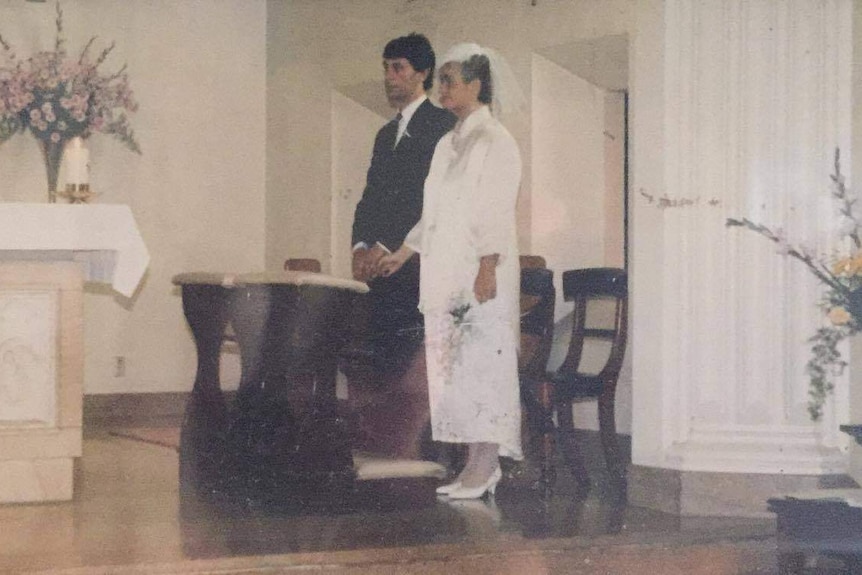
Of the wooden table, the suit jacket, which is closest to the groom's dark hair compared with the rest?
the suit jacket

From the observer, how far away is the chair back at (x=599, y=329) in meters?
4.93

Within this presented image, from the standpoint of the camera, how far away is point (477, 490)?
14.4 ft

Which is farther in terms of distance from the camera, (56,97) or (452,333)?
(56,97)

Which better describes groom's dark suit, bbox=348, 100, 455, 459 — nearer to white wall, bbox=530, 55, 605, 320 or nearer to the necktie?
the necktie

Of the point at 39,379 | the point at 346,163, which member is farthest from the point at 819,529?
the point at 346,163

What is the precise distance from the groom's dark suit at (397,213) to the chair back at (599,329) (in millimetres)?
666

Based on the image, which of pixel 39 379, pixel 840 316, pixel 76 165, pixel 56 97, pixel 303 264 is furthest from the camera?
pixel 303 264

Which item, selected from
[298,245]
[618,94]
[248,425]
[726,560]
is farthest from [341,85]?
[726,560]

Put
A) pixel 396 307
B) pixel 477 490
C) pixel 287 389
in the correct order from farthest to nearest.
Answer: pixel 396 307 < pixel 477 490 < pixel 287 389

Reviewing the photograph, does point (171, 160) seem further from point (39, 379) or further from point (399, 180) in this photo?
point (39, 379)

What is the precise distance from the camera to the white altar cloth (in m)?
4.17

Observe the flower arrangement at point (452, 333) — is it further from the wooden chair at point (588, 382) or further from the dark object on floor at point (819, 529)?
the dark object on floor at point (819, 529)

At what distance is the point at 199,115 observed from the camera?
24.2 feet

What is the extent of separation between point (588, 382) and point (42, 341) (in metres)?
2.08
